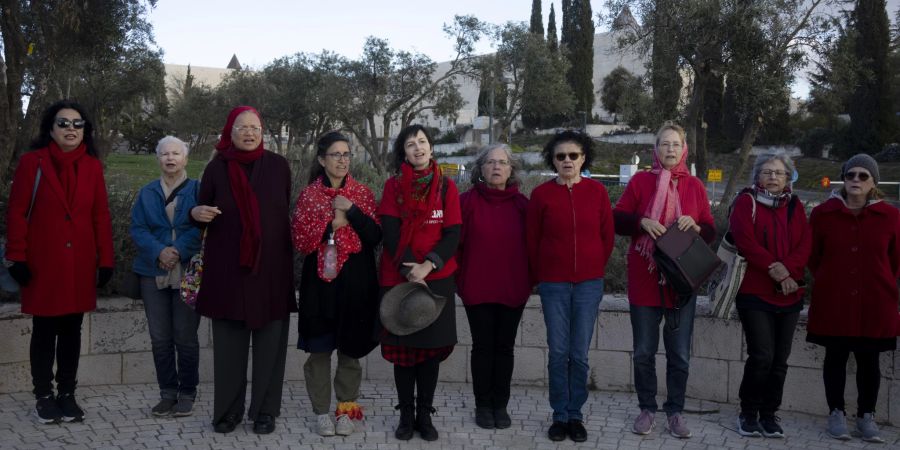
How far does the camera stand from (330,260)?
169 inches

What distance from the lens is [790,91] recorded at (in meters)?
17.5

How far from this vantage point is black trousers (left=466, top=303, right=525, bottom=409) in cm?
452

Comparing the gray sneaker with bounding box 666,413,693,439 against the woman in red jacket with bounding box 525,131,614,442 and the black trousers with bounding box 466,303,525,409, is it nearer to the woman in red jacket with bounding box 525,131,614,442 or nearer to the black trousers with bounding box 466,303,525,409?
the woman in red jacket with bounding box 525,131,614,442

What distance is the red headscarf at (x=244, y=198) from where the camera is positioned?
14.0 feet

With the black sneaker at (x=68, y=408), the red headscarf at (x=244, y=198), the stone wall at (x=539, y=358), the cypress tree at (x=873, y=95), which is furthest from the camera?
the cypress tree at (x=873, y=95)

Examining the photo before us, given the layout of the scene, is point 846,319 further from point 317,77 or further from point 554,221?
point 317,77

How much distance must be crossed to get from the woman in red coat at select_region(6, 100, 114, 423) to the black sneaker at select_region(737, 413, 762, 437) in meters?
3.81

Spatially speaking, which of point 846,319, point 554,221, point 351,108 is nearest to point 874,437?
point 846,319

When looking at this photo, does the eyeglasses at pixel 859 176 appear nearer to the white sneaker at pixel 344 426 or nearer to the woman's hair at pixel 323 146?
the woman's hair at pixel 323 146

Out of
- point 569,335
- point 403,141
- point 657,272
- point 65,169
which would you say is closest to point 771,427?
point 657,272

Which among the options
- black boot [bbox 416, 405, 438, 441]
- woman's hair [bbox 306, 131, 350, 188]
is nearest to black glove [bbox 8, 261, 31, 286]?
woman's hair [bbox 306, 131, 350, 188]

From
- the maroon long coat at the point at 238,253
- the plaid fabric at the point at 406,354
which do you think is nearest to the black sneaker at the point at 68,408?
the maroon long coat at the point at 238,253

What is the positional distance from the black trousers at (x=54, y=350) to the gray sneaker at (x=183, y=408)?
0.59 meters

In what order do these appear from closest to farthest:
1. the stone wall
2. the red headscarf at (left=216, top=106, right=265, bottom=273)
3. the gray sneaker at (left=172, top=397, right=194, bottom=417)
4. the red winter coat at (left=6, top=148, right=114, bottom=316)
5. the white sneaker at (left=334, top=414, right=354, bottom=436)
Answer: the red headscarf at (left=216, top=106, right=265, bottom=273) → the red winter coat at (left=6, top=148, right=114, bottom=316) → the white sneaker at (left=334, top=414, right=354, bottom=436) → the gray sneaker at (left=172, top=397, right=194, bottom=417) → the stone wall
